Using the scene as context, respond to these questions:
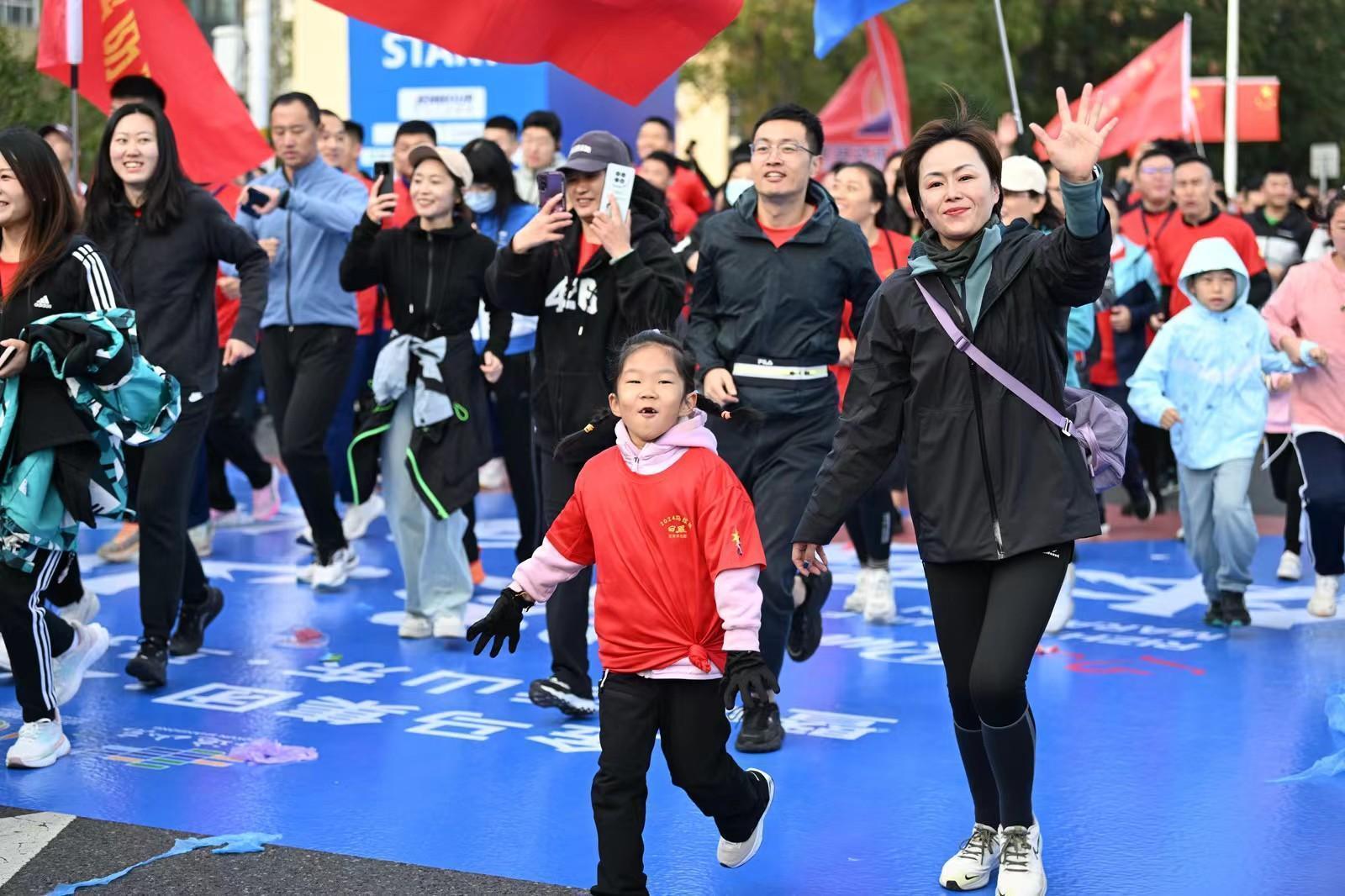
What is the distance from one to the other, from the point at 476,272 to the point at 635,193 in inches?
58.4

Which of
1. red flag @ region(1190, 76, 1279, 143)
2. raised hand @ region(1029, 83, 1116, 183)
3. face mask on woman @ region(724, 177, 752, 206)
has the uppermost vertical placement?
red flag @ region(1190, 76, 1279, 143)

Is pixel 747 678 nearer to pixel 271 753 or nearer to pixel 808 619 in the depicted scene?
pixel 271 753

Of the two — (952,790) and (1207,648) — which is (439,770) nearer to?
(952,790)

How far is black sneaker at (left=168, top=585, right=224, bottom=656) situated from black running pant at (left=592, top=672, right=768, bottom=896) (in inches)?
149

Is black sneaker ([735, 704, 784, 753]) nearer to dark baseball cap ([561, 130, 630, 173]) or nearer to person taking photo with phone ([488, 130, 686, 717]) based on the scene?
person taking photo with phone ([488, 130, 686, 717])

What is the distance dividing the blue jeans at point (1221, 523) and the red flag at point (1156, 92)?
8004 mm

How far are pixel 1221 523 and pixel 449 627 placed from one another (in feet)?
12.1

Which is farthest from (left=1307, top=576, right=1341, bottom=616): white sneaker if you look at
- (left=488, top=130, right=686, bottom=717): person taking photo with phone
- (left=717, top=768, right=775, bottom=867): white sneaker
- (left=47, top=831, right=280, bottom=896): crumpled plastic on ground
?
(left=47, top=831, right=280, bottom=896): crumpled plastic on ground

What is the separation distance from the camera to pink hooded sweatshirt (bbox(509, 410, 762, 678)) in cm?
466

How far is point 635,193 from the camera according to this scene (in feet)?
22.9

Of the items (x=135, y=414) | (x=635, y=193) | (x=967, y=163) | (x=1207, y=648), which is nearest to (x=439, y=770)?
(x=135, y=414)

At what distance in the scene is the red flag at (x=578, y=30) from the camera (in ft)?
23.3

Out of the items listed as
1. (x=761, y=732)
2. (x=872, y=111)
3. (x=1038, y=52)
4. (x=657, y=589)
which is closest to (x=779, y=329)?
(x=761, y=732)

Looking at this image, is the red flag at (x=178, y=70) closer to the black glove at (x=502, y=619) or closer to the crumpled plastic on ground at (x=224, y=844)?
the crumpled plastic on ground at (x=224, y=844)
